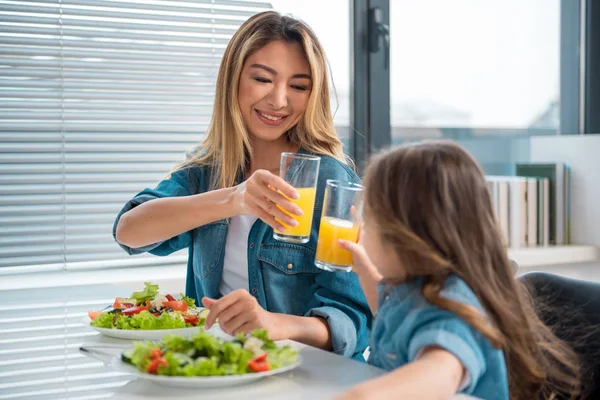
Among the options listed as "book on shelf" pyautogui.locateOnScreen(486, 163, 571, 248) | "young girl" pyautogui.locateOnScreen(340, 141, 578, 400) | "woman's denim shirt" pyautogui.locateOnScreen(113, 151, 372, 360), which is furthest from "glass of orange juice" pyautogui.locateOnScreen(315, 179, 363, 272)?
"book on shelf" pyautogui.locateOnScreen(486, 163, 571, 248)

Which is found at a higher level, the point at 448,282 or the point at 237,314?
the point at 448,282

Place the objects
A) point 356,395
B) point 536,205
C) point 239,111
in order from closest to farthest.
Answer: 1. point 356,395
2. point 239,111
3. point 536,205

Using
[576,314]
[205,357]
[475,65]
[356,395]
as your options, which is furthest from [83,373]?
[475,65]

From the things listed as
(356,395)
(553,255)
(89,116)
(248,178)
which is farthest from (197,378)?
(553,255)

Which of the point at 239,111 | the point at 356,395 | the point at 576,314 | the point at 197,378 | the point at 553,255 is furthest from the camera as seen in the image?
the point at 553,255

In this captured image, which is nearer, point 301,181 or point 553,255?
point 301,181

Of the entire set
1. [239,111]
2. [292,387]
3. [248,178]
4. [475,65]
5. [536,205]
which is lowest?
[292,387]

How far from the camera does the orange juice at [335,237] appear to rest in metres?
1.44

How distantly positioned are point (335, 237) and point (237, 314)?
24 cm

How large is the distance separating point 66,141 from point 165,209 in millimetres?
1405

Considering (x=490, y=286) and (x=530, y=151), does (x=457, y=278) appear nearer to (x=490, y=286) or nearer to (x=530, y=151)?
(x=490, y=286)

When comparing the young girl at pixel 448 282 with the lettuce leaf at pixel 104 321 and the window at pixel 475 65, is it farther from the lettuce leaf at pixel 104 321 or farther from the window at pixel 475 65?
the window at pixel 475 65

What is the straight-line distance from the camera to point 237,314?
1.45 m

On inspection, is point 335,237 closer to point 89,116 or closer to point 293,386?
point 293,386
